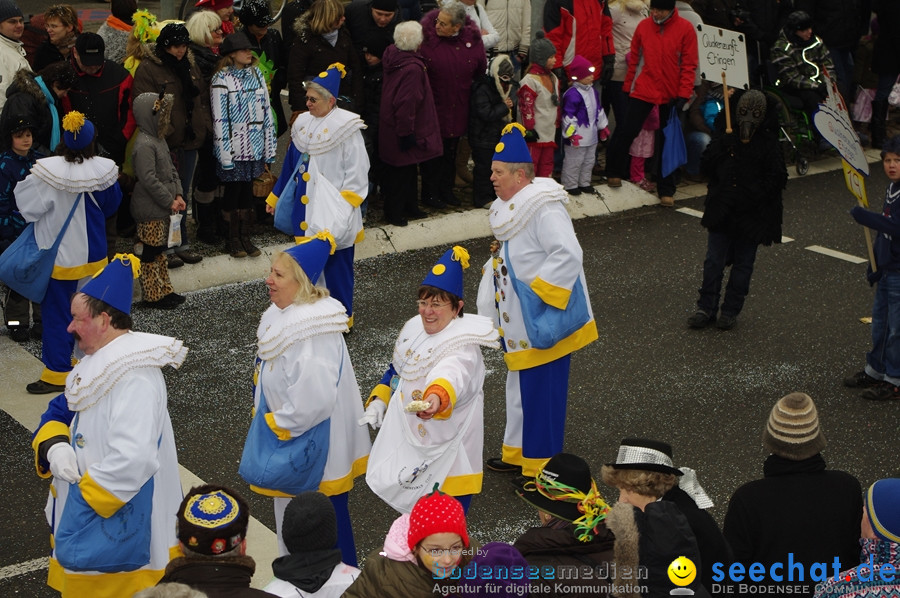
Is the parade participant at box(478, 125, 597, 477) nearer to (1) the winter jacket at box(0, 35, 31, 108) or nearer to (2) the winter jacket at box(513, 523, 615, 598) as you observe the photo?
(2) the winter jacket at box(513, 523, 615, 598)

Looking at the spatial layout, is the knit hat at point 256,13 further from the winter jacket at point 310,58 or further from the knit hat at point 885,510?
the knit hat at point 885,510

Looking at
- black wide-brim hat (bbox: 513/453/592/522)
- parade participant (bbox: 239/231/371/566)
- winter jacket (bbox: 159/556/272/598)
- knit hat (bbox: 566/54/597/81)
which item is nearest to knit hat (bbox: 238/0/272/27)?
knit hat (bbox: 566/54/597/81)

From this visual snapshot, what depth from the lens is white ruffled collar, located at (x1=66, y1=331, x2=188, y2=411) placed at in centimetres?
515

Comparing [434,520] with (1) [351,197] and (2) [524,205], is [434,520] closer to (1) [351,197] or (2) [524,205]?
(2) [524,205]

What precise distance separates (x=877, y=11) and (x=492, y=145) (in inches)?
238

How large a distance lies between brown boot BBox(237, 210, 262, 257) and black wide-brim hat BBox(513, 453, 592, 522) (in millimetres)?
6470

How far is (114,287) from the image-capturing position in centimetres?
539

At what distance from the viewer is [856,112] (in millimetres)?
15523

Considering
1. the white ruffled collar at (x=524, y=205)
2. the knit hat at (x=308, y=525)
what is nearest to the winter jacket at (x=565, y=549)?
the knit hat at (x=308, y=525)

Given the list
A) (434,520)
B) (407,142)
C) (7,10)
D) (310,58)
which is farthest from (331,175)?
(434,520)

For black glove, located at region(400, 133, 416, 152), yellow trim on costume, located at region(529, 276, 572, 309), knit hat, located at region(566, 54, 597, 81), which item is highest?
yellow trim on costume, located at region(529, 276, 572, 309)

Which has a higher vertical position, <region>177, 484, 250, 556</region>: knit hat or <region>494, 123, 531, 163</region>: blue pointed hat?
<region>494, 123, 531, 163</region>: blue pointed hat

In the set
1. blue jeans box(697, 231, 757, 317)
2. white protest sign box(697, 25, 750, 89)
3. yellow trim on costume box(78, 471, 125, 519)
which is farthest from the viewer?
white protest sign box(697, 25, 750, 89)

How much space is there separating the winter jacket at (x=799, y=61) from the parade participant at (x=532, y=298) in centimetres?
760
